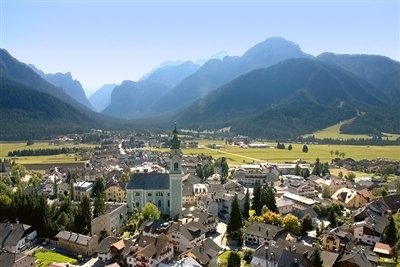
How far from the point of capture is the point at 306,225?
68250mm

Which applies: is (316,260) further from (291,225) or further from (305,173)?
(305,173)

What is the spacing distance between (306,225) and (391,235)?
480 inches

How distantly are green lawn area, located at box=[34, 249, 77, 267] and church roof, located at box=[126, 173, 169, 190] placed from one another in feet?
69.6

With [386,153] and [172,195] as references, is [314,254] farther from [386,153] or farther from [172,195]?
[386,153]

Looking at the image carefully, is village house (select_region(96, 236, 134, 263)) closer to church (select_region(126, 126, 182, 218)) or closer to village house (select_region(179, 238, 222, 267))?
village house (select_region(179, 238, 222, 267))

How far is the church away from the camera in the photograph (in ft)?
245

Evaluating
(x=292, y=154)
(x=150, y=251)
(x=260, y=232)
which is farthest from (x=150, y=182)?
(x=292, y=154)

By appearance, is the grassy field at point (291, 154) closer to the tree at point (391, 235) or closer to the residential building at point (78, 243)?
the tree at point (391, 235)

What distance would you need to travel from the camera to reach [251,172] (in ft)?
384

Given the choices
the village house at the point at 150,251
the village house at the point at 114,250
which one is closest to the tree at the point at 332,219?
the village house at the point at 150,251

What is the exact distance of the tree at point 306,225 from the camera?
222 ft

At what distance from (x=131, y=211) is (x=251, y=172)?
47.4 meters

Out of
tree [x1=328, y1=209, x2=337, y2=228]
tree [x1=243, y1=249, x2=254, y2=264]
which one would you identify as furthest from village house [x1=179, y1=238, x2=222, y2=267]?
tree [x1=328, y1=209, x2=337, y2=228]

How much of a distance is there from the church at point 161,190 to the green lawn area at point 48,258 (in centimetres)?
2035
